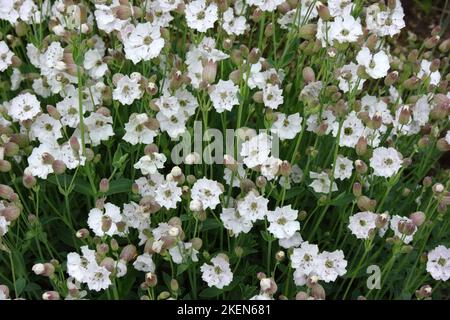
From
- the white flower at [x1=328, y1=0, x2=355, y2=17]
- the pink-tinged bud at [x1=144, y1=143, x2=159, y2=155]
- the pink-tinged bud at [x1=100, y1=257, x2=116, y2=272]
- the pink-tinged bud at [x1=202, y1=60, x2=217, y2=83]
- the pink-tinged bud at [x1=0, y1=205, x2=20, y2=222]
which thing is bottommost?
the pink-tinged bud at [x1=100, y1=257, x2=116, y2=272]

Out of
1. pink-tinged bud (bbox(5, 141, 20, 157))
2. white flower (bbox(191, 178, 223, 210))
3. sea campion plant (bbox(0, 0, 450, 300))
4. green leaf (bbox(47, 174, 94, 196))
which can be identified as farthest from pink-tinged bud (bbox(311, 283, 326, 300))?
pink-tinged bud (bbox(5, 141, 20, 157))

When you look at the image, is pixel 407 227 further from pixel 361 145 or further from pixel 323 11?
pixel 323 11

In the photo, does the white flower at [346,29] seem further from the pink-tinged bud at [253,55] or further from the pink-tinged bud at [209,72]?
the pink-tinged bud at [209,72]

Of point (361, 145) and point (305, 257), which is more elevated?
point (361, 145)

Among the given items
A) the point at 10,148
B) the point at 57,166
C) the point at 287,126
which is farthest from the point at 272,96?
the point at 10,148

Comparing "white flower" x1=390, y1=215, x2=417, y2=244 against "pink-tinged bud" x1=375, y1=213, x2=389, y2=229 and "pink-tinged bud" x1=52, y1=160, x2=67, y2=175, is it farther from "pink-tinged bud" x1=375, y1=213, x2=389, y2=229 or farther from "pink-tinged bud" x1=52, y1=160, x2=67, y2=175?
"pink-tinged bud" x1=52, y1=160, x2=67, y2=175

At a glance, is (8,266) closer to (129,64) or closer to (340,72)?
(129,64)

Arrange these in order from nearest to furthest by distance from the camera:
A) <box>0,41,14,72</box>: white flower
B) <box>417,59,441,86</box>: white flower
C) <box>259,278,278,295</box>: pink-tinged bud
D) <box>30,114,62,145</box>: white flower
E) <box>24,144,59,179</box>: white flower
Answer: <box>259,278,278,295</box>: pink-tinged bud
<box>24,144,59,179</box>: white flower
<box>30,114,62,145</box>: white flower
<box>0,41,14,72</box>: white flower
<box>417,59,441,86</box>: white flower
